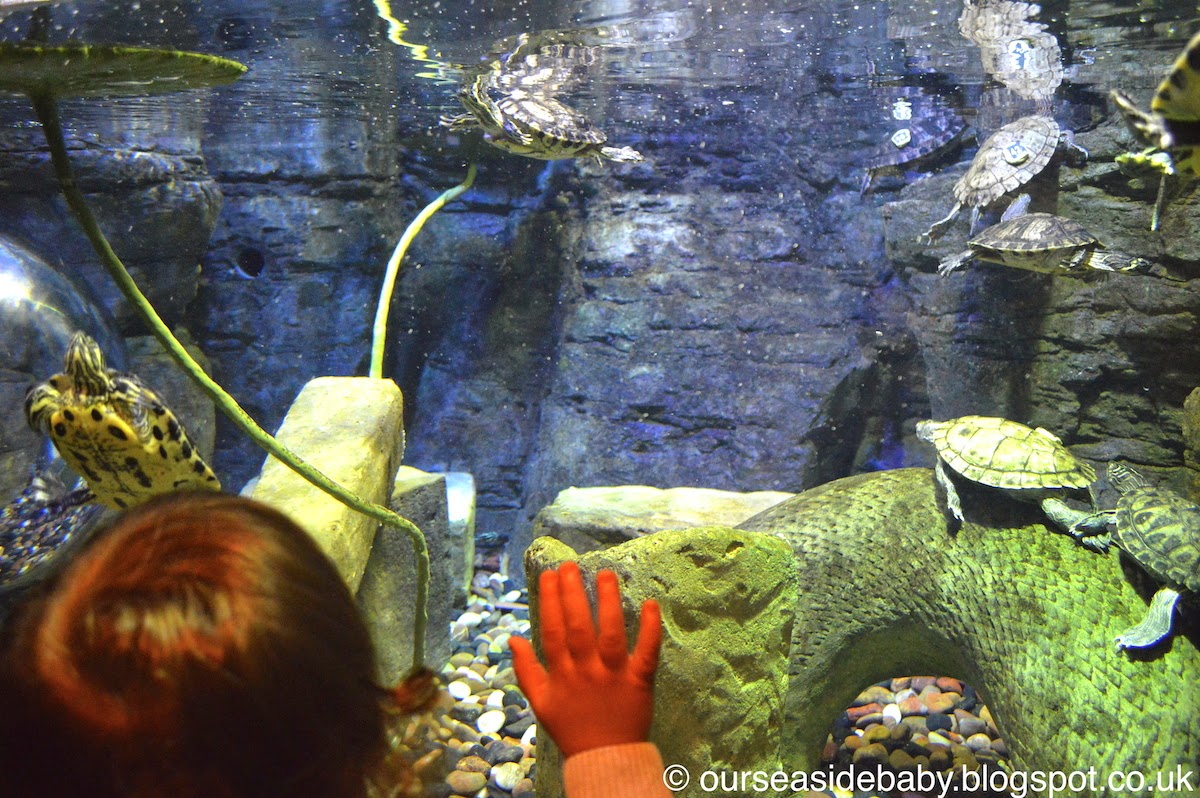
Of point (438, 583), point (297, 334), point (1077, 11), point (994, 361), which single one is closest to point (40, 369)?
point (438, 583)

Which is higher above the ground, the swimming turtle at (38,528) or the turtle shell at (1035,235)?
the turtle shell at (1035,235)

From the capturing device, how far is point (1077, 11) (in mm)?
6727

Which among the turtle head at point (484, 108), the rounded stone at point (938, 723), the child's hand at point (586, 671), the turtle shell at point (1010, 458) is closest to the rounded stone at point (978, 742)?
the rounded stone at point (938, 723)

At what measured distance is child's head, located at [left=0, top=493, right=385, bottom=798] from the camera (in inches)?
36.1

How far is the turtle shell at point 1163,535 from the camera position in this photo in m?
3.43

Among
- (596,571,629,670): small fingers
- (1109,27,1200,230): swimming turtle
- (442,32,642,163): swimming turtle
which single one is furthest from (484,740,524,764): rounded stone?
(442,32,642,163): swimming turtle

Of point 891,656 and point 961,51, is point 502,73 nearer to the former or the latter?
point 961,51

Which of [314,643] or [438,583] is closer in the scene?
[314,643]

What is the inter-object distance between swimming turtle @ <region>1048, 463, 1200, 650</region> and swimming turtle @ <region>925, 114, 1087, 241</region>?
3.37 metres

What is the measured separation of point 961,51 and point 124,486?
28.5ft

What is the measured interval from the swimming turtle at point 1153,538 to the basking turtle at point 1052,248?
2.02 meters

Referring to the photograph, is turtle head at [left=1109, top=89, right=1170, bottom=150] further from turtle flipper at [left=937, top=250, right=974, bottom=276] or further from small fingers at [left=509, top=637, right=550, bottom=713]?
turtle flipper at [left=937, top=250, right=974, bottom=276]

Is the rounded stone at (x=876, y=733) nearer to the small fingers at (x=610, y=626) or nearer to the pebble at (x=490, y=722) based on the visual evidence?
the pebble at (x=490, y=722)

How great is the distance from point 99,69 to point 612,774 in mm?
1815
